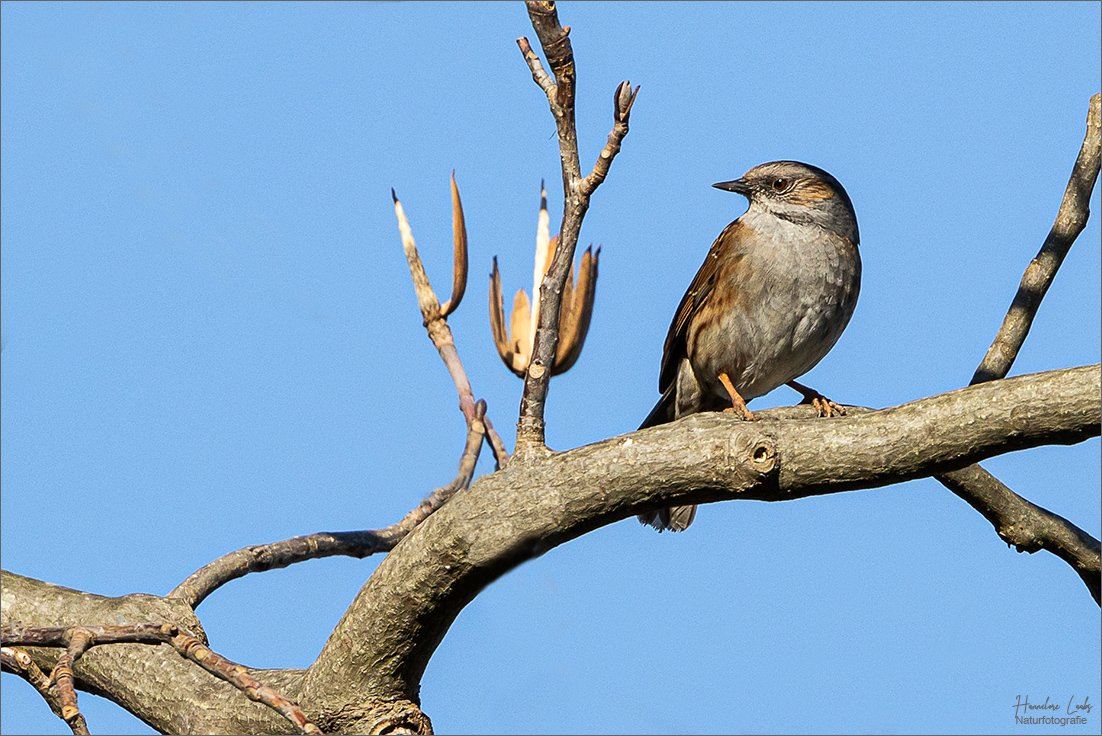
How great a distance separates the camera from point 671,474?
125 inches

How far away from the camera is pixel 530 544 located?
3281 millimetres

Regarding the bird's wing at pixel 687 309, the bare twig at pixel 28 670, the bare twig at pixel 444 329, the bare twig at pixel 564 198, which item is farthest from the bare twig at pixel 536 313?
the bare twig at pixel 28 670

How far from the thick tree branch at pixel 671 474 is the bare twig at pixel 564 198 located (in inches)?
8.1

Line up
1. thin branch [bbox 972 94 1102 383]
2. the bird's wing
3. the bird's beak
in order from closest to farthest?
thin branch [bbox 972 94 1102 383] < the bird's wing < the bird's beak

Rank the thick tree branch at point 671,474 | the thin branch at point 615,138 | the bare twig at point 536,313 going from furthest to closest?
the bare twig at point 536,313 → the thin branch at point 615,138 → the thick tree branch at point 671,474

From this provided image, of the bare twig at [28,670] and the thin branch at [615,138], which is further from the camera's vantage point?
the bare twig at [28,670]

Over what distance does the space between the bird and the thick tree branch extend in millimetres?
2202

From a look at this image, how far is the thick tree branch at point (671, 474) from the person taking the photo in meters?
2.96

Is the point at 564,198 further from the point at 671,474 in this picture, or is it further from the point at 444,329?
the point at 444,329

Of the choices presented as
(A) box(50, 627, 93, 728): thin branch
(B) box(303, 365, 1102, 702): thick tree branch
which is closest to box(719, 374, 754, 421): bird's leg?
(B) box(303, 365, 1102, 702): thick tree branch

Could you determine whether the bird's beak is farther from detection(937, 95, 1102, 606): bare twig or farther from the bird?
detection(937, 95, 1102, 606): bare twig

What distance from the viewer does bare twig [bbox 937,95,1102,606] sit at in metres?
4.45

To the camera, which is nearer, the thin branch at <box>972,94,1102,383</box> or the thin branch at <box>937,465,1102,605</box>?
the thin branch at <box>937,465,1102,605</box>

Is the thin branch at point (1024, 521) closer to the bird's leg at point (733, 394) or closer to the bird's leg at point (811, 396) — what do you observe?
the bird's leg at point (811, 396)
